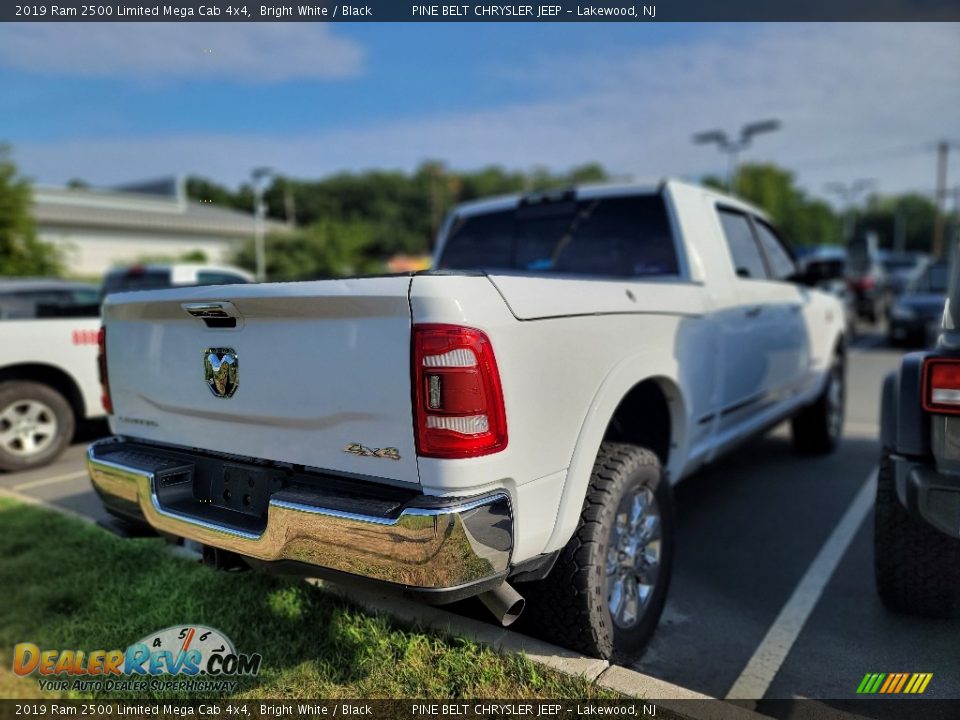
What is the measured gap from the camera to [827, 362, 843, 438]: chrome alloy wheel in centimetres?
572

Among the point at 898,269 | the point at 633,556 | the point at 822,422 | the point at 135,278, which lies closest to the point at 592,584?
the point at 633,556

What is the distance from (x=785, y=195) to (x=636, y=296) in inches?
3248

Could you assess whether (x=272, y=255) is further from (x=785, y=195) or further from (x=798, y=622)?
(x=785, y=195)

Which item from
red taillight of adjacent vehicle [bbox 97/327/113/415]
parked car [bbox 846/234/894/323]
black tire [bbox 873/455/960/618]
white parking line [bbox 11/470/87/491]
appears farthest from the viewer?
parked car [bbox 846/234/894/323]

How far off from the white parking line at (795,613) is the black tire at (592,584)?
1.42 feet

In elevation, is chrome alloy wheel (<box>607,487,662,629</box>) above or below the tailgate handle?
below

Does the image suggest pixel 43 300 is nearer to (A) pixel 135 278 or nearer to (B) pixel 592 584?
(A) pixel 135 278

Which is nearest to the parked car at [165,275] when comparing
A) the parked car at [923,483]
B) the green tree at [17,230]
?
the parked car at [923,483]

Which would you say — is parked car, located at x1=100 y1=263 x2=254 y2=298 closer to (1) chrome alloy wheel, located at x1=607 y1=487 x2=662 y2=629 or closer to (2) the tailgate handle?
(2) the tailgate handle

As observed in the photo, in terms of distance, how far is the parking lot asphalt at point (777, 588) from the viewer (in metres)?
2.67

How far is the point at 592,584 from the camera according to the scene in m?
2.40

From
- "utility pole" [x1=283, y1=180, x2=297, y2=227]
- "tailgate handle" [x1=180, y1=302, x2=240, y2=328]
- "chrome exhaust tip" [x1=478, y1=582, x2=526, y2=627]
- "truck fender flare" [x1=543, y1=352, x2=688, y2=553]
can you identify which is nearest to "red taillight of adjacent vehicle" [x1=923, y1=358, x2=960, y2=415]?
"truck fender flare" [x1=543, y1=352, x2=688, y2=553]

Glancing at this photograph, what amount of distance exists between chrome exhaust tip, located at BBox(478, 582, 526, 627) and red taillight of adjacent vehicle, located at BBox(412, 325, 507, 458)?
49cm

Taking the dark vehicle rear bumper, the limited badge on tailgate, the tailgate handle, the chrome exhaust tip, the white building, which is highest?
the white building
